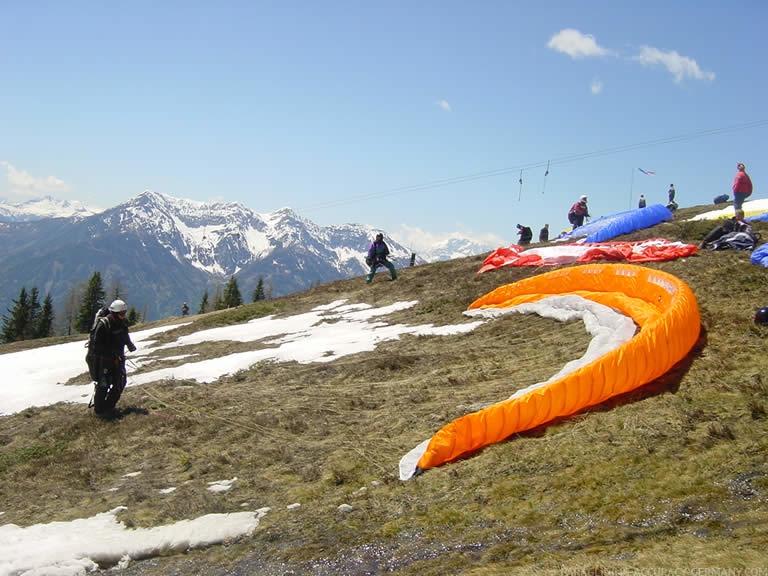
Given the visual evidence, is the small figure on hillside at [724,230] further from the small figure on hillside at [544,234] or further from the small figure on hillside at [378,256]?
the small figure on hillside at [544,234]

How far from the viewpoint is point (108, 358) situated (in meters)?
13.6

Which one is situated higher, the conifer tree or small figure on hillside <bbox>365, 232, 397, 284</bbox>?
small figure on hillside <bbox>365, 232, 397, 284</bbox>

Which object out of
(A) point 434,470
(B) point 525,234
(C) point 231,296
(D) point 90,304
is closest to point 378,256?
(B) point 525,234

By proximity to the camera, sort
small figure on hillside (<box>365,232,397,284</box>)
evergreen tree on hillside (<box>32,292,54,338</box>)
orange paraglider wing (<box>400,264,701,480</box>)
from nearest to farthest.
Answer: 1. orange paraglider wing (<box>400,264,701,480</box>)
2. small figure on hillside (<box>365,232,397,284</box>)
3. evergreen tree on hillside (<box>32,292,54,338</box>)

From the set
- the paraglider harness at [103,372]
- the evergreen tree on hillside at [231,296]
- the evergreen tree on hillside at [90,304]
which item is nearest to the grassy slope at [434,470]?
the paraglider harness at [103,372]

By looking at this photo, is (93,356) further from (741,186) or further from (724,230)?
(741,186)

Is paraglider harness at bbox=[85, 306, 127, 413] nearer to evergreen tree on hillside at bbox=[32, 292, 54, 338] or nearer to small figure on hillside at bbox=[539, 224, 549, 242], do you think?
small figure on hillside at bbox=[539, 224, 549, 242]

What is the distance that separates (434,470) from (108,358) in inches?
359

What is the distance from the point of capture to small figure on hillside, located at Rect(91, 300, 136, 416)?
530 inches

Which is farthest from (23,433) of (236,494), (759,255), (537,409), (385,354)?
(759,255)

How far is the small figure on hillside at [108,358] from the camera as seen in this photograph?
13.5m

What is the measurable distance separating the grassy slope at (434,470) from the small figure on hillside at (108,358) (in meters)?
0.66

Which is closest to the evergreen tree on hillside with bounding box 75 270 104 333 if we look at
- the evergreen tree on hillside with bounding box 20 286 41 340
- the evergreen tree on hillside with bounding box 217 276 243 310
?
the evergreen tree on hillside with bounding box 20 286 41 340

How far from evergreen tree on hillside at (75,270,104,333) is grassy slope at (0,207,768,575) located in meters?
74.5
